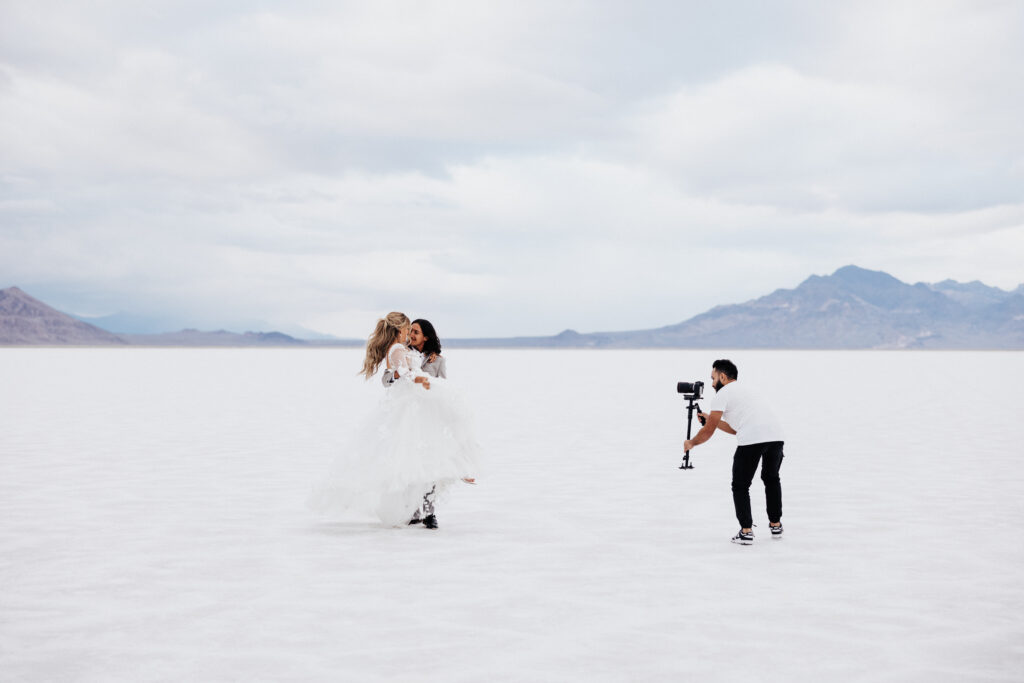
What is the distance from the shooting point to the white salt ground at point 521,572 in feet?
18.1

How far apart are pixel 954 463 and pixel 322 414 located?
49.2 feet

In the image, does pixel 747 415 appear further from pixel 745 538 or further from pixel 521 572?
pixel 521 572

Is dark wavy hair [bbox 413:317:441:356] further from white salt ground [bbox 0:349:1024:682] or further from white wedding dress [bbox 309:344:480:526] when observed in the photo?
white salt ground [bbox 0:349:1024:682]

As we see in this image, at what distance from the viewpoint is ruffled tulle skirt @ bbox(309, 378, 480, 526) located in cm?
934

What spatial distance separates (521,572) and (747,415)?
8.56 feet

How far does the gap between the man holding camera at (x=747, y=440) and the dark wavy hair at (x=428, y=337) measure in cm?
269

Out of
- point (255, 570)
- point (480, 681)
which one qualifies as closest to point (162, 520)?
point (255, 570)

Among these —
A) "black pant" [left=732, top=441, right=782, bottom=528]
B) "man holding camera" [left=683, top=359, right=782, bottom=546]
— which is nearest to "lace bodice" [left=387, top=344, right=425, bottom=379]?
"man holding camera" [left=683, top=359, right=782, bottom=546]

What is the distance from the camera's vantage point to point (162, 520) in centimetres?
984

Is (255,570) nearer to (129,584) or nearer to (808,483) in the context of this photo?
(129,584)

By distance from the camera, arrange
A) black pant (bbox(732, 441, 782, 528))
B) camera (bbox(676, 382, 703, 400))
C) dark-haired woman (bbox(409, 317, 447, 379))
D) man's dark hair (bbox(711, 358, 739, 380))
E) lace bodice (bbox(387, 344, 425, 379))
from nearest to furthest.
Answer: black pant (bbox(732, 441, 782, 528)) → man's dark hair (bbox(711, 358, 739, 380)) → lace bodice (bbox(387, 344, 425, 379)) → dark-haired woman (bbox(409, 317, 447, 379)) → camera (bbox(676, 382, 703, 400))

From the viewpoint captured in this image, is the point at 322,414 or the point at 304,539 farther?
the point at 322,414

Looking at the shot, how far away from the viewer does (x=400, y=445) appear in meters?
9.39

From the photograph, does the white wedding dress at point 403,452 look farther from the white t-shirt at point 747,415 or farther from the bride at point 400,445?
the white t-shirt at point 747,415
